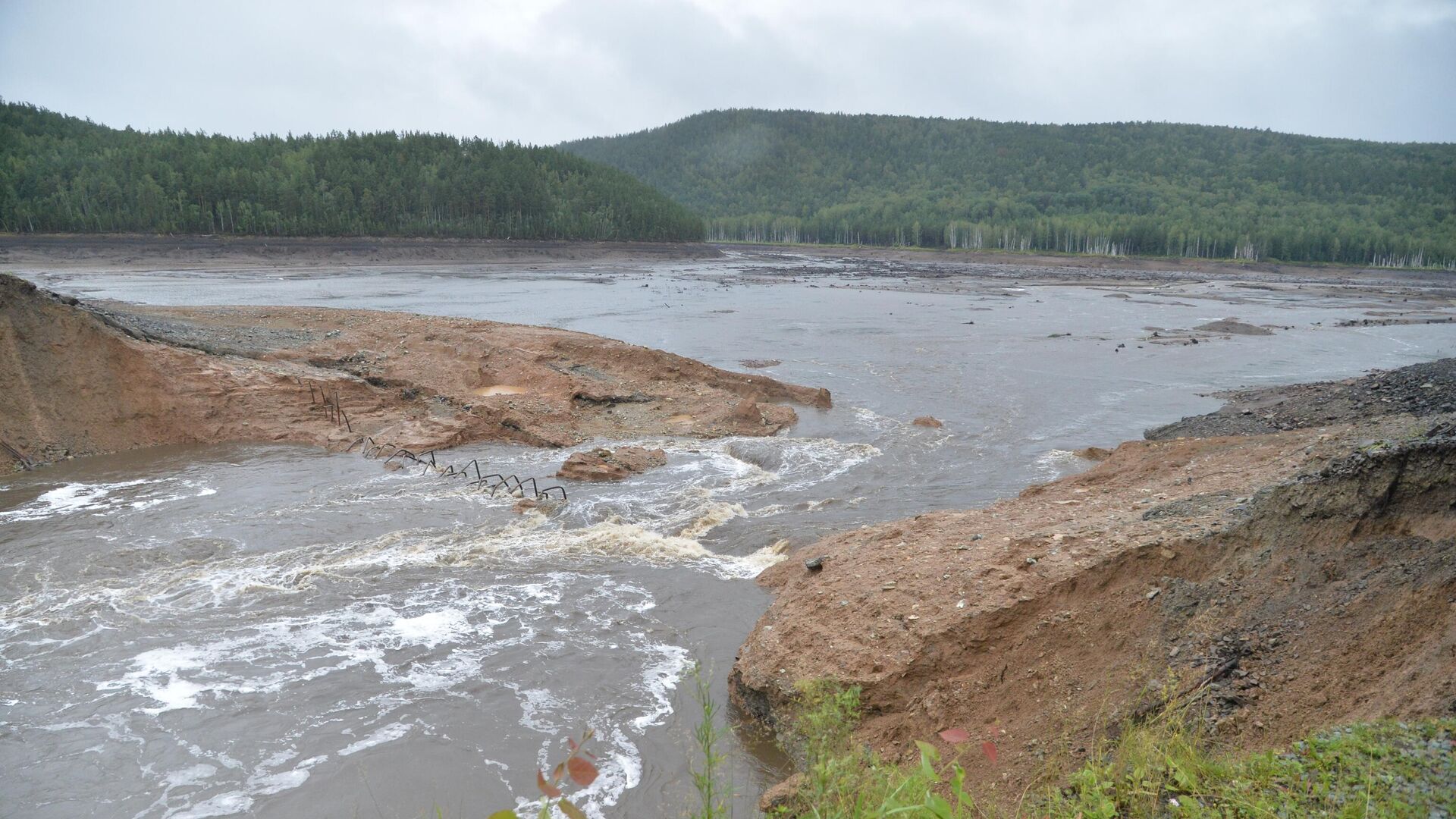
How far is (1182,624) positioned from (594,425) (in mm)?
12186

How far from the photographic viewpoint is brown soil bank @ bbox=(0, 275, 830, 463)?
13547 millimetres

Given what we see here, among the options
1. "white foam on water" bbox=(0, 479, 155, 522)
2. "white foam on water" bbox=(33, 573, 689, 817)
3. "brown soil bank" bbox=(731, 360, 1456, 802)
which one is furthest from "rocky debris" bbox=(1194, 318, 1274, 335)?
"white foam on water" bbox=(0, 479, 155, 522)

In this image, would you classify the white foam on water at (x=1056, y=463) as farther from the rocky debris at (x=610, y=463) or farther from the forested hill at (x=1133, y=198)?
→ the forested hill at (x=1133, y=198)

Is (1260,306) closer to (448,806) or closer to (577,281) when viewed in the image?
(577,281)

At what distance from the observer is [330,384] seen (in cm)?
1566

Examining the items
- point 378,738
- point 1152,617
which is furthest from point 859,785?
point 378,738

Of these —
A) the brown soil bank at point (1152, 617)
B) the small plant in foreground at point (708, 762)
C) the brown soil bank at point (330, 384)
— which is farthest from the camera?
the brown soil bank at point (330, 384)

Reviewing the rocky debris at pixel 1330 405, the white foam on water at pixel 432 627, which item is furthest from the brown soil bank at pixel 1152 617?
the rocky debris at pixel 1330 405

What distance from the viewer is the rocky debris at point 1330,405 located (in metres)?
15.5

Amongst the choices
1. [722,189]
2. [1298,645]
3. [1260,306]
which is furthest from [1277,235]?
[722,189]

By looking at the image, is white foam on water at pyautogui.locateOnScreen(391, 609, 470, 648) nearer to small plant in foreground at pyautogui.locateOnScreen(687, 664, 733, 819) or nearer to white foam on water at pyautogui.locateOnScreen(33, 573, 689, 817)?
white foam on water at pyautogui.locateOnScreen(33, 573, 689, 817)

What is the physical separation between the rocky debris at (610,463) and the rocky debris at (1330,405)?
979 cm

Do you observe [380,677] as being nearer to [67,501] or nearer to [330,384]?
[67,501]

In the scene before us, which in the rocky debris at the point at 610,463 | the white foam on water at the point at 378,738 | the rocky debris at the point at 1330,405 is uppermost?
the rocky debris at the point at 1330,405
